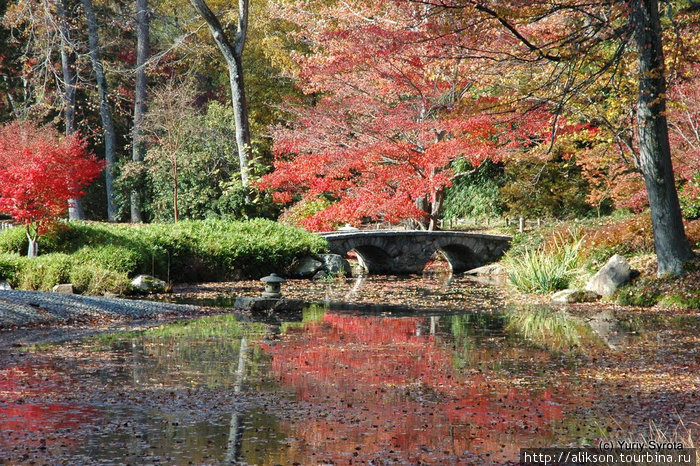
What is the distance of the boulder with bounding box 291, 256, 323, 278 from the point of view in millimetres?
20062

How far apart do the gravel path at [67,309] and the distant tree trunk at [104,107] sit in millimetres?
17930

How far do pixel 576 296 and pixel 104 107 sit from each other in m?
21.1

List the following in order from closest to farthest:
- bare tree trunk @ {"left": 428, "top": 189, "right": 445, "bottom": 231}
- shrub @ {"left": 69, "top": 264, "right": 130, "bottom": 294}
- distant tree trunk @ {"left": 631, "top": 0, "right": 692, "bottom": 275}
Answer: distant tree trunk @ {"left": 631, "top": 0, "right": 692, "bottom": 275}, shrub @ {"left": 69, "top": 264, "right": 130, "bottom": 294}, bare tree trunk @ {"left": 428, "top": 189, "right": 445, "bottom": 231}

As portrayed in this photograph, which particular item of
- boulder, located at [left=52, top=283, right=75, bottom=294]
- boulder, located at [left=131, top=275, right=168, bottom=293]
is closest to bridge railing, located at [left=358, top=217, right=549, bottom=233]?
boulder, located at [left=131, top=275, right=168, bottom=293]

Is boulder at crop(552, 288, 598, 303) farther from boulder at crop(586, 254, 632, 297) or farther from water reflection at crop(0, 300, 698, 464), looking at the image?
water reflection at crop(0, 300, 698, 464)

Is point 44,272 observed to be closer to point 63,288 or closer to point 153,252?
point 63,288

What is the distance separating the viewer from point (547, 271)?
16.0 metres

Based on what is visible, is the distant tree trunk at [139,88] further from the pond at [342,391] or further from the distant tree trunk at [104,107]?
the pond at [342,391]

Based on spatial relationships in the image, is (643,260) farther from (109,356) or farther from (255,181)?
(255,181)

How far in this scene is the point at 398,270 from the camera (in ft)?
75.7

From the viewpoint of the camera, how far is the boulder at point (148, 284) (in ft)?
51.8

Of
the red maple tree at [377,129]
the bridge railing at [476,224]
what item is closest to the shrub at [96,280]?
the red maple tree at [377,129]

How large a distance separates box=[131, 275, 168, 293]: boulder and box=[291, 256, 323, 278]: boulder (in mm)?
4373

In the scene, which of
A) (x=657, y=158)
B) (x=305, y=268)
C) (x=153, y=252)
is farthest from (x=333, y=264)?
(x=657, y=158)
